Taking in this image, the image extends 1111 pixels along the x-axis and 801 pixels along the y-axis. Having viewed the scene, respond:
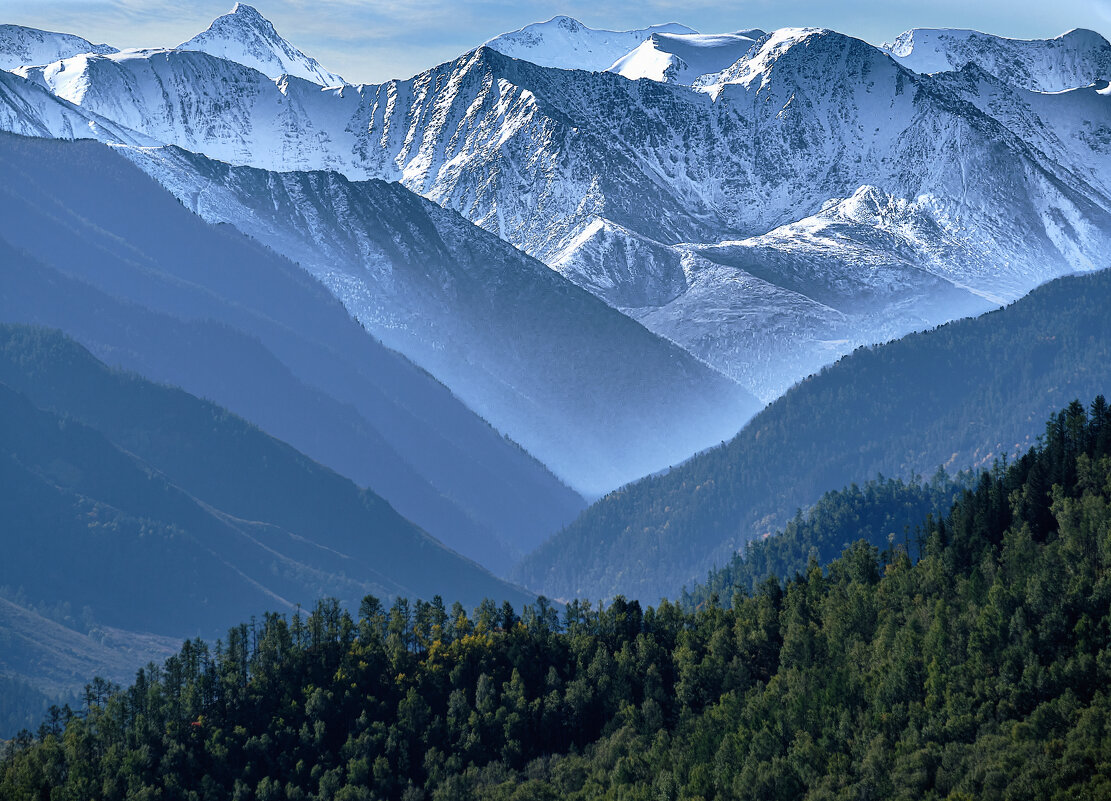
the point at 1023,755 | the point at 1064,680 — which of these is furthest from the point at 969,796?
the point at 1064,680

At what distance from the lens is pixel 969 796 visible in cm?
18262

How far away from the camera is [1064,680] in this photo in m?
200

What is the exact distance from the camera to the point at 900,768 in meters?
194

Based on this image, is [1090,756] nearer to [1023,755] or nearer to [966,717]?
[1023,755]

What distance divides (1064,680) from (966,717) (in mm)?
11400

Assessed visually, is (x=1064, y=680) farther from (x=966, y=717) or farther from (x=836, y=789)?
(x=836, y=789)

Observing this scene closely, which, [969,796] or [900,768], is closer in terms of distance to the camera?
[969,796]

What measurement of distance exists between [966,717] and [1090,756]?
19.2m

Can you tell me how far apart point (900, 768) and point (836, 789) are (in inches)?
330

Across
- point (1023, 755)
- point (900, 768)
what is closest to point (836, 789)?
point (900, 768)

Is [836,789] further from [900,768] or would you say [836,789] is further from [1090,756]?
[1090,756]

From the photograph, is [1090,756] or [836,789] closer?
[1090,756]

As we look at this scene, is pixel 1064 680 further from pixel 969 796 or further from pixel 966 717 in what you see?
pixel 969 796

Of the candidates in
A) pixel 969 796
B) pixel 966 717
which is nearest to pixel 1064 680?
pixel 966 717
